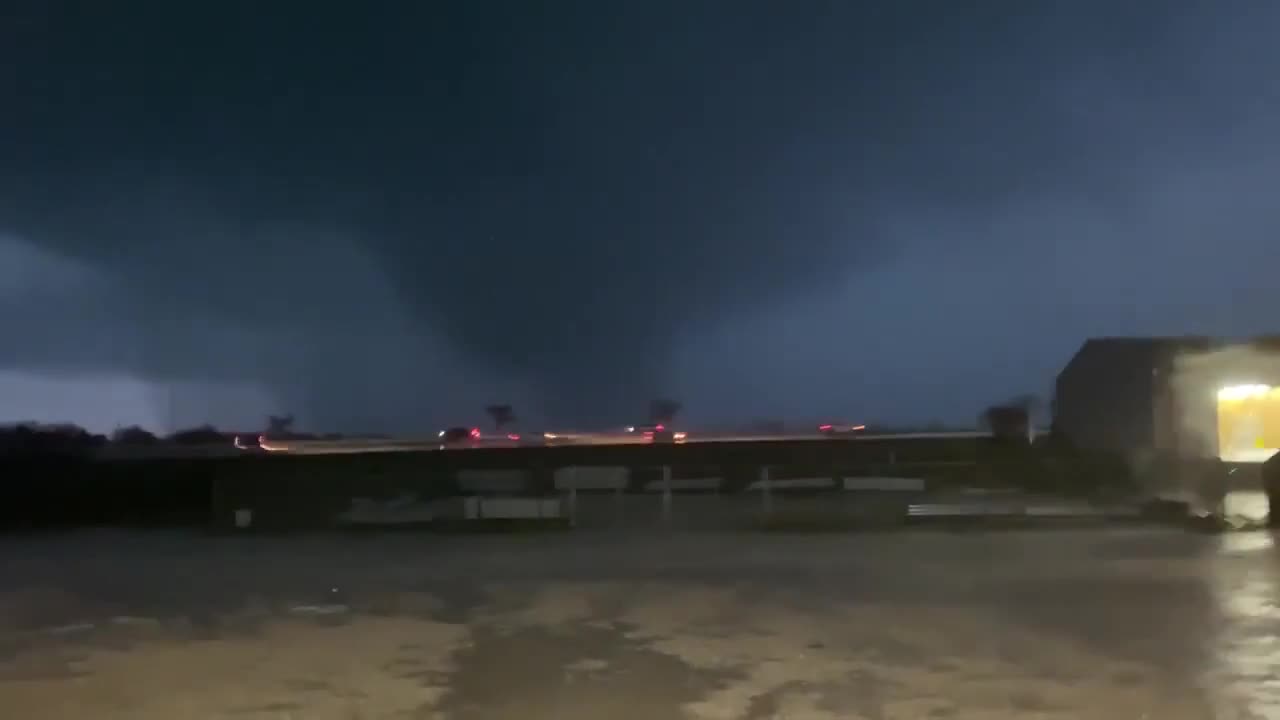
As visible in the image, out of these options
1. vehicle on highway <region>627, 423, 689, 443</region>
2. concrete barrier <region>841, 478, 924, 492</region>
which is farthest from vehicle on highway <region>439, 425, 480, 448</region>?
concrete barrier <region>841, 478, 924, 492</region>

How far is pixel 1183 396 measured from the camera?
2084cm

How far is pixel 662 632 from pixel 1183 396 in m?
15.5

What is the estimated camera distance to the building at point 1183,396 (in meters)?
20.8

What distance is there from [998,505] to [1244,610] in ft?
25.8

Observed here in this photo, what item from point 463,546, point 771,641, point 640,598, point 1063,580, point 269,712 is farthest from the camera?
point 463,546

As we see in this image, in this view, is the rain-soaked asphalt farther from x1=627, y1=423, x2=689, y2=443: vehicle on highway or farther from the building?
x1=627, y1=423, x2=689, y2=443: vehicle on highway

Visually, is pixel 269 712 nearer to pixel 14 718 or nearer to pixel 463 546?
pixel 14 718

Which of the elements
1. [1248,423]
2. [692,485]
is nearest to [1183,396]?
[1248,423]

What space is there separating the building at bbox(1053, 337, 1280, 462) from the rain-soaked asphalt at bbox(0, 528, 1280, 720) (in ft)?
22.8

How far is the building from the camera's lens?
20.8m

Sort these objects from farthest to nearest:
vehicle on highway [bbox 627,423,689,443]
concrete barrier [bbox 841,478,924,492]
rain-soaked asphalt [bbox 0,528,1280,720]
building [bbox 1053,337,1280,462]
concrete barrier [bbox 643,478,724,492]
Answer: vehicle on highway [bbox 627,423,689,443], concrete barrier [bbox 643,478,724,492], building [bbox 1053,337,1280,462], concrete barrier [bbox 841,478,924,492], rain-soaked asphalt [bbox 0,528,1280,720]

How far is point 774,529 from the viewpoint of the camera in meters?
16.4

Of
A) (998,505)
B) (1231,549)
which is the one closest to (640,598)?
(1231,549)

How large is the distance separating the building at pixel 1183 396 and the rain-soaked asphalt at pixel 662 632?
6946 millimetres
